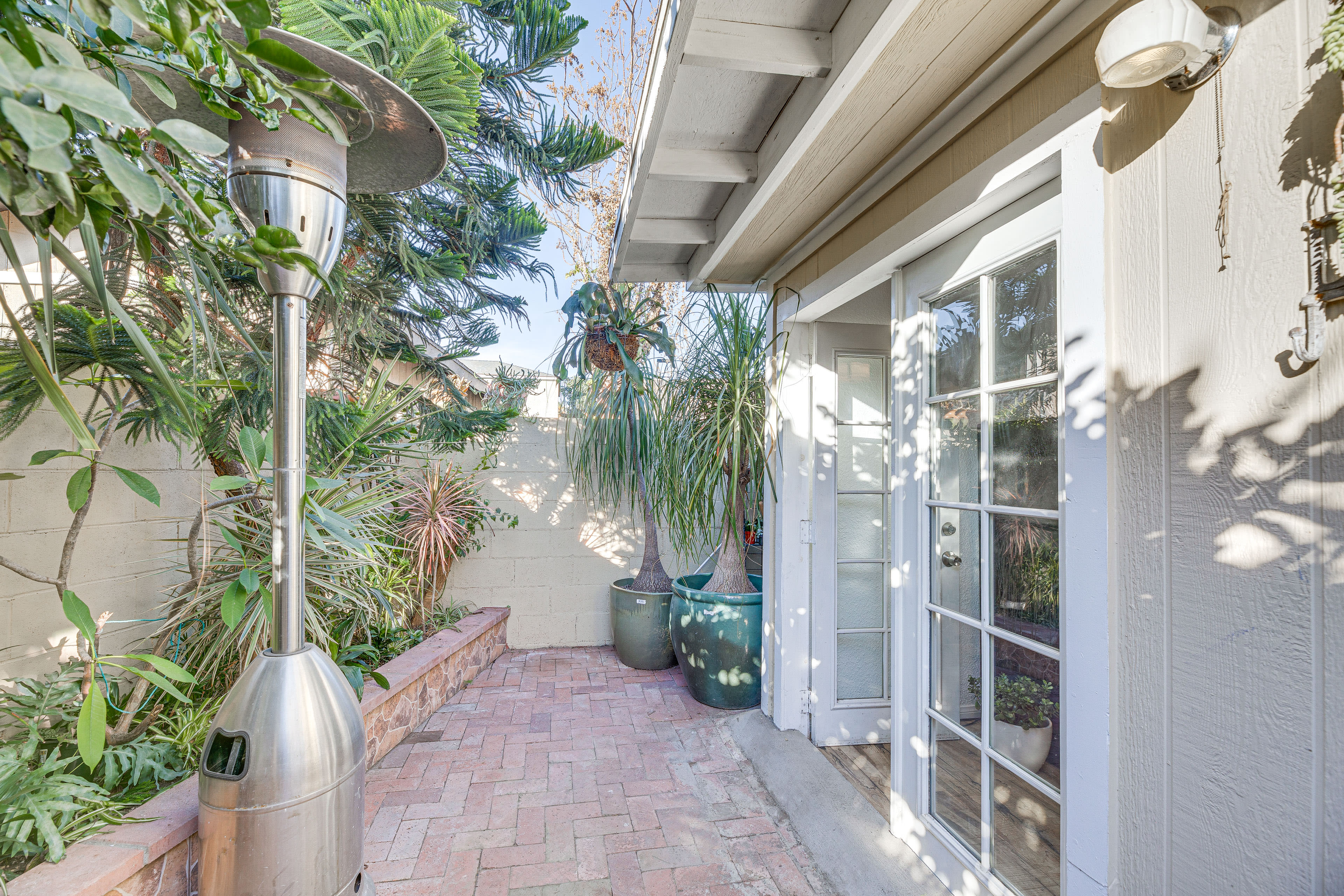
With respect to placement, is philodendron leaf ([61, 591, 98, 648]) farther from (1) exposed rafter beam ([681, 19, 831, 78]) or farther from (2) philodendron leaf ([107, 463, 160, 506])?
(1) exposed rafter beam ([681, 19, 831, 78])

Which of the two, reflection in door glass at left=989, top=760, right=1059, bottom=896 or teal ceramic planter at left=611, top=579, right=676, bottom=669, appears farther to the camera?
teal ceramic planter at left=611, top=579, right=676, bottom=669

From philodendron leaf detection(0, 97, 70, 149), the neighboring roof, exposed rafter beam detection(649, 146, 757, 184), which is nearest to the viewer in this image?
philodendron leaf detection(0, 97, 70, 149)

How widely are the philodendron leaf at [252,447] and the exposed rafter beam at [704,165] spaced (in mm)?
1503

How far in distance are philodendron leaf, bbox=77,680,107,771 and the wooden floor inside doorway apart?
7.17 feet

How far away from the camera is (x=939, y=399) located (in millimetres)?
1855

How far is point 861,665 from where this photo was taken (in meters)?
2.77

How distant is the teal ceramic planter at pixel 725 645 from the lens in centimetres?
306

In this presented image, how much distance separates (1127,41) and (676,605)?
9.28ft

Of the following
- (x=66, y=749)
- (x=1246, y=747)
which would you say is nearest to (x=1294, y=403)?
(x=1246, y=747)

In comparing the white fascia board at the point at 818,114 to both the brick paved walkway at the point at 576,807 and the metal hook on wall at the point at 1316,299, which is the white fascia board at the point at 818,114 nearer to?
the metal hook on wall at the point at 1316,299

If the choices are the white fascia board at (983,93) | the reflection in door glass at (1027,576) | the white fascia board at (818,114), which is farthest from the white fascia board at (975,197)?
the reflection in door glass at (1027,576)

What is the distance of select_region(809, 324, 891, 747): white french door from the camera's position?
8.93 ft

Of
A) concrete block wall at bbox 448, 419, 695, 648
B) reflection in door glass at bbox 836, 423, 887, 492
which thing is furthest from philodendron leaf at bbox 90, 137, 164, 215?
concrete block wall at bbox 448, 419, 695, 648

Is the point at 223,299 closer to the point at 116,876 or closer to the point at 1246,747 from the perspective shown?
the point at 116,876
